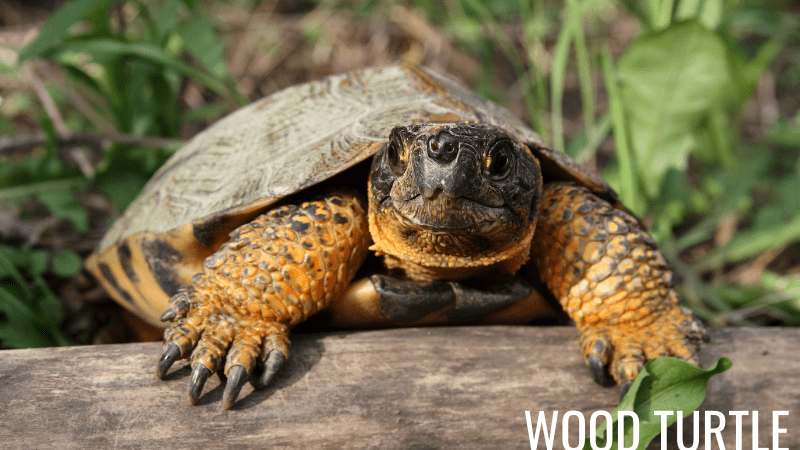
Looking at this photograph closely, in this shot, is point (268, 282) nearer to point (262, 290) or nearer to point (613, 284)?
point (262, 290)

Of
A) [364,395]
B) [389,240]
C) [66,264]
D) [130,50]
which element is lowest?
[66,264]

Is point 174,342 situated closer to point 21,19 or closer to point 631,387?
point 631,387

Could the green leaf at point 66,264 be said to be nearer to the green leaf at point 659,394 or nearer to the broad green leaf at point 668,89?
the green leaf at point 659,394

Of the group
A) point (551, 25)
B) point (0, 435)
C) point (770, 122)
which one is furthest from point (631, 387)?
point (551, 25)

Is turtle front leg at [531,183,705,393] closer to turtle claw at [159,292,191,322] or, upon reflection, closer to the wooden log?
the wooden log

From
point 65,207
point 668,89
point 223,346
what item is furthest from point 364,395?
point 668,89

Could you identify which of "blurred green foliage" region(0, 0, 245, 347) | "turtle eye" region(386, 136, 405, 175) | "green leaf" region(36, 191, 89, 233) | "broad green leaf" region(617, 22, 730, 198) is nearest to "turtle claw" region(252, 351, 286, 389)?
"turtle eye" region(386, 136, 405, 175)

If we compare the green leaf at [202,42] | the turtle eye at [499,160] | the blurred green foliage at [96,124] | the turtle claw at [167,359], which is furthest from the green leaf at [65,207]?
the turtle eye at [499,160]
